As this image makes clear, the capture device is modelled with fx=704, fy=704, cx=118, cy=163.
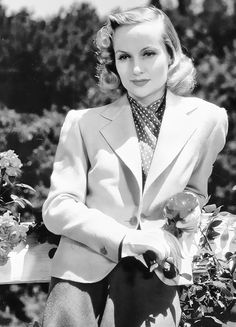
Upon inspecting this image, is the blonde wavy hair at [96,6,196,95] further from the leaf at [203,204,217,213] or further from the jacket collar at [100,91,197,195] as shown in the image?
the leaf at [203,204,217,213]

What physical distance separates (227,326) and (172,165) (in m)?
0.78

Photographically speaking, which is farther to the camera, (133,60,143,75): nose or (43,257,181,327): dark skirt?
(133,60,143,75): nose

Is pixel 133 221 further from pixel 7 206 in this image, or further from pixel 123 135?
pixel 7 206

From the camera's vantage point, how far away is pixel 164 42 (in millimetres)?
2434

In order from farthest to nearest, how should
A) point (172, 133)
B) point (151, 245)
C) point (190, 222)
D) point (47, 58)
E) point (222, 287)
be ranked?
point (47, 58)
point (222, 287)
point (172, 133)
point (190, 222)
point (151, 245)

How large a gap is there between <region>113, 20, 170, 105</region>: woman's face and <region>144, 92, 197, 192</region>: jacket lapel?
9 cm

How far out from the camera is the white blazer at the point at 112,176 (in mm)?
2273

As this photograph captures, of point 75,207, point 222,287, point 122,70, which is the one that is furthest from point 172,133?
point 222,287

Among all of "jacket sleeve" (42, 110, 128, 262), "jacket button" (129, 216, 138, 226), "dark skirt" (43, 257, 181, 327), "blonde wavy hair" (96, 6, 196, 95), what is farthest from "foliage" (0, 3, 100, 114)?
"dark skirt" (43, 257, 181, 327)

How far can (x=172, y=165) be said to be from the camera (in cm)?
238

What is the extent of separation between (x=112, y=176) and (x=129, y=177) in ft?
0.19

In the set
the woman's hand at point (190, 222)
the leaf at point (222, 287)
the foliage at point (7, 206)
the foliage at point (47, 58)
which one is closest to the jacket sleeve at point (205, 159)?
the woman's hand at point (190, 222)

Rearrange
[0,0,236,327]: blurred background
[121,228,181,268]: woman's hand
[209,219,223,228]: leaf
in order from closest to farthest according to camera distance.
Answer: [121,228,181,268]: woman's hand
[209,219,223,228]: leaf
[0,0,236,327]: blurred background

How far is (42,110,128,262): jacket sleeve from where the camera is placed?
2.24m
